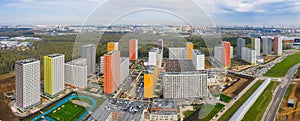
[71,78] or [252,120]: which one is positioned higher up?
[71,78]

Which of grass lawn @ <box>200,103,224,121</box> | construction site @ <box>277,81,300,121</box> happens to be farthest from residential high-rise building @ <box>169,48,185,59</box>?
grass lawn @ <box>200,103,224,121</box>

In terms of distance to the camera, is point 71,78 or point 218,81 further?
point 218,81

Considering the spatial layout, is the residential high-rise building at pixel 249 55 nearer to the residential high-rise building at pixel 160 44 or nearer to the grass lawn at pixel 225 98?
the residential high-rise building at pixel 160 44

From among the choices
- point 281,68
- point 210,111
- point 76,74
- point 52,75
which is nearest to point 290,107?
point 210,111

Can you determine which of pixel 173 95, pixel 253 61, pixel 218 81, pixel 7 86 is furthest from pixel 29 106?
pixel 253 61

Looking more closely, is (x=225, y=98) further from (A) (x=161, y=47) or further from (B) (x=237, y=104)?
(A) (x=161, y=47)

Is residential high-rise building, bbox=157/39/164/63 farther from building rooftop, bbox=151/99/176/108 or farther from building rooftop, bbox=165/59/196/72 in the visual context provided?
building rooftop, bbox=151/99/176/108

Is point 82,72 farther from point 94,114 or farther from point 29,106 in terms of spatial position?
point 94,114
